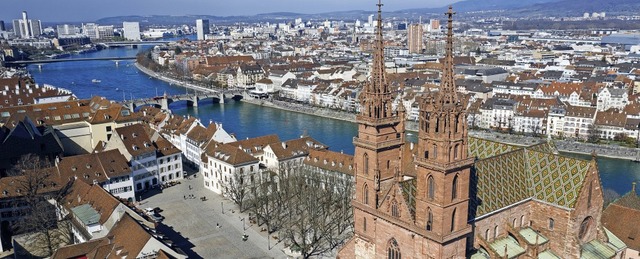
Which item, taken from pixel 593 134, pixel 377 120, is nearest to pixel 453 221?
pixel 377 120

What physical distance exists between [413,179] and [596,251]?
14.5 meters

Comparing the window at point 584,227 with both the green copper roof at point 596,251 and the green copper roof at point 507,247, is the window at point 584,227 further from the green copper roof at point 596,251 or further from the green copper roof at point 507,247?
the green copper roof at point 507,247

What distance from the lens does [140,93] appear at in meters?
150

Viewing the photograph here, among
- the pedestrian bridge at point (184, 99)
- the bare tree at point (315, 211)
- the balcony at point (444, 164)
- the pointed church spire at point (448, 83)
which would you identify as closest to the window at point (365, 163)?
the balcony at point (444, 164)

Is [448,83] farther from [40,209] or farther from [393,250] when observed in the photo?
[40,209]

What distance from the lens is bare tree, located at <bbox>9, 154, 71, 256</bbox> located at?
142 feet

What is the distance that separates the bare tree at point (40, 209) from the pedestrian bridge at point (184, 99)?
67828 mm

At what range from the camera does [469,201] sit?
32156 millimetres

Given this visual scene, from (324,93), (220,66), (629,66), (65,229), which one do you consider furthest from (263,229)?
(220,66)

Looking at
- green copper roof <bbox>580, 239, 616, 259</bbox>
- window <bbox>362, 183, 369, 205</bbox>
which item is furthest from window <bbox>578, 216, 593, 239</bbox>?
window <bbox>362, 183, 369, 205</bbox>

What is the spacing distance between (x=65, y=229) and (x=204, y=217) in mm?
12973

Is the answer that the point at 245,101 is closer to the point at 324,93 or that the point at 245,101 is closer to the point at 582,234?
the point at 324,93

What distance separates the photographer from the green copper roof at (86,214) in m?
41.4

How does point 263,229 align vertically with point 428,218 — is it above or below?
below
